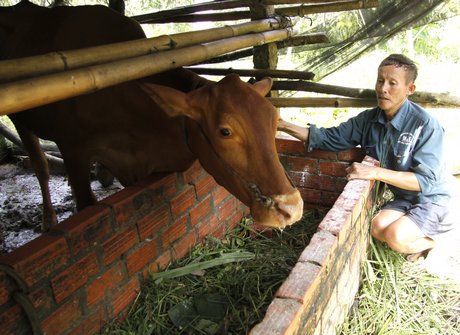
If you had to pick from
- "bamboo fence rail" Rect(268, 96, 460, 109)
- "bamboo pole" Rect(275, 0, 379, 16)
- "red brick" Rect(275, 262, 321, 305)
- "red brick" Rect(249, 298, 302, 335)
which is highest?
"bamboo pole" Rect(275, 0, 379, 16)

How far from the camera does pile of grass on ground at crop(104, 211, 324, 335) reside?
2.40 m

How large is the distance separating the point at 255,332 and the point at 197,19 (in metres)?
4.03

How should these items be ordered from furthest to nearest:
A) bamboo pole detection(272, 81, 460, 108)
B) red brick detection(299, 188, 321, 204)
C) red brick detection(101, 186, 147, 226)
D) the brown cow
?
bamboo pole detection(272, 81, 460, 108) < red brick detection(299, 188, 321, 204) < red brick detection(101, 186, 147, 226) < the brown cow

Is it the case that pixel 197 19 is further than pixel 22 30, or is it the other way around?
pixel 197 19

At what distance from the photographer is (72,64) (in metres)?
1.57

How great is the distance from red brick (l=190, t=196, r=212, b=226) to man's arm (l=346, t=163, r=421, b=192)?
1.06 m

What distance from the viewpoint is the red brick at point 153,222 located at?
2.55 meters

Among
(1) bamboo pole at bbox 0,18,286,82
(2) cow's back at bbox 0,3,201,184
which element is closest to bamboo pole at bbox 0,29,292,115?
(1) bamboo pole at bbox 0,18,286,82

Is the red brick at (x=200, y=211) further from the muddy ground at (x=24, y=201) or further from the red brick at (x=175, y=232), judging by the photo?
the muddy ground at (x=24, y=201)

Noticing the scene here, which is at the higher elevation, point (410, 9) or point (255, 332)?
point (410, 9)

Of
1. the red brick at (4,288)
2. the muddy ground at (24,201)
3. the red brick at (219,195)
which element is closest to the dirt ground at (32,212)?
the muddy ground at (24,201)

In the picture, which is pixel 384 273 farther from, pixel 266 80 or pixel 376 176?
pixel 266 80

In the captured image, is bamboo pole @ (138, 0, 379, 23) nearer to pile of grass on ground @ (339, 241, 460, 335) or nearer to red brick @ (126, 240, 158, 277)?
pile of grass on ground @ (339, 241, 460, 335)

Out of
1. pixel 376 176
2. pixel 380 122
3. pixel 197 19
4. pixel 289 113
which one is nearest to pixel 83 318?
pixel 376 176
